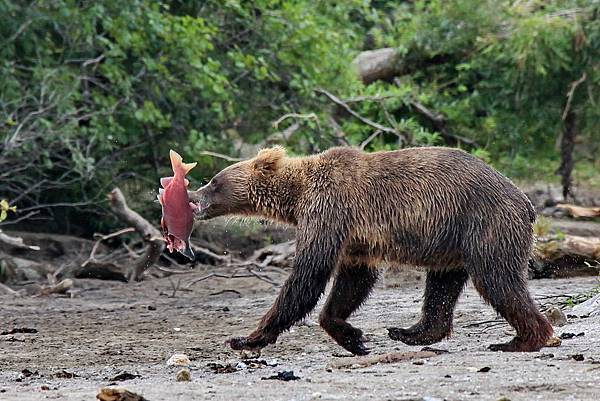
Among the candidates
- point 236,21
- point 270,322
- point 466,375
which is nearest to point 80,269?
point 236,21

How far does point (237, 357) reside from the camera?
696 cm

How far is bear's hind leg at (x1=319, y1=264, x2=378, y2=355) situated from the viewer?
6934 millimetres

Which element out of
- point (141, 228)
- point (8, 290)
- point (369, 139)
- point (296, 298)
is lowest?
point (8, 290)

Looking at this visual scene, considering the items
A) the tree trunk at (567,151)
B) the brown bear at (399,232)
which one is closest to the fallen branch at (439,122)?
the tree trunk at (567,151)

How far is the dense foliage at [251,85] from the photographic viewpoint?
477 inches

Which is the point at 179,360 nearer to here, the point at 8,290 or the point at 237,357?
the point at 237,357

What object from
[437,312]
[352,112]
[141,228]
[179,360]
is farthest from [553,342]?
[352,112]

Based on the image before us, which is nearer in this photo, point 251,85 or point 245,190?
point 245,190

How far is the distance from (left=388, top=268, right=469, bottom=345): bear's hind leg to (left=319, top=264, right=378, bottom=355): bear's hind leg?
31 centimetres

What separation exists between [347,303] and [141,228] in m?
4.28

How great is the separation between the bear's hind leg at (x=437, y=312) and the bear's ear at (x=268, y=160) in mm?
1265

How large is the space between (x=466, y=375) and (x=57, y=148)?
781 centimetres

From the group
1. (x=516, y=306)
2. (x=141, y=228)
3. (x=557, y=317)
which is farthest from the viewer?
(x=141, y=228)

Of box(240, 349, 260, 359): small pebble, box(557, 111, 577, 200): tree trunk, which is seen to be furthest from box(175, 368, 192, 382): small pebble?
box(557, 111, 577, 200): tree trunk
